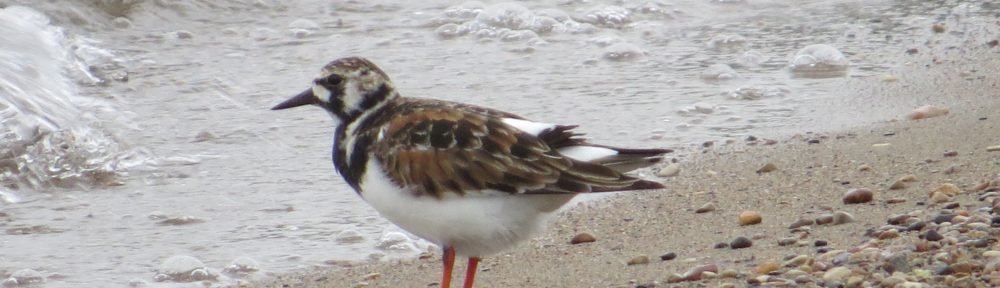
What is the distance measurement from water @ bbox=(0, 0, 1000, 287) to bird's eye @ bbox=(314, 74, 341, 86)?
0.94 meters

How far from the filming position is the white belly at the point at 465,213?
347 cm

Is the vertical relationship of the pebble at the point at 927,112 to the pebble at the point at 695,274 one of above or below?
below

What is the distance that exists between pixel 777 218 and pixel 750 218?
0.09 metres

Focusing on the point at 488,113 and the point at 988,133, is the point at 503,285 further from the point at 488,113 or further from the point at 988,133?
the point at 988,133

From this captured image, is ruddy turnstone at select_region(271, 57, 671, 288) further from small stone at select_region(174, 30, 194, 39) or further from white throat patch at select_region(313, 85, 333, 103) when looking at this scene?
small stone at select_region(174, 30, 194, 39)

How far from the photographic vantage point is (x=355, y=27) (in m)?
8.22

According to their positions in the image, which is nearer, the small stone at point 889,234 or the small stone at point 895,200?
the small stone at point 889,234

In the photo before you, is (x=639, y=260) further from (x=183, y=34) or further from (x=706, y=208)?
(x=183, y=34)

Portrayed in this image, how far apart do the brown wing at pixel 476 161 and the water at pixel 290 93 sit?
1.14 m

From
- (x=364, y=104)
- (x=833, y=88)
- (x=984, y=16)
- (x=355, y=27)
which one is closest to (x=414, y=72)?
(x=355, y=27)

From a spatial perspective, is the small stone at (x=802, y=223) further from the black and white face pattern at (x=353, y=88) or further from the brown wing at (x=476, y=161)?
the black and white face pattern at (x=353, y=88)

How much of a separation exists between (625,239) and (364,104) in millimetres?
966

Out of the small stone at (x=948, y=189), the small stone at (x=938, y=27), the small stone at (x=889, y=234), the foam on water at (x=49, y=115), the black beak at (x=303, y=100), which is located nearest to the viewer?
the small stone at (x=889, y=234)

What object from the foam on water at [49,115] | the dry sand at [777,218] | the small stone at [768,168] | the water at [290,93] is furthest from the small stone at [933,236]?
the foam on water at [49,115]
